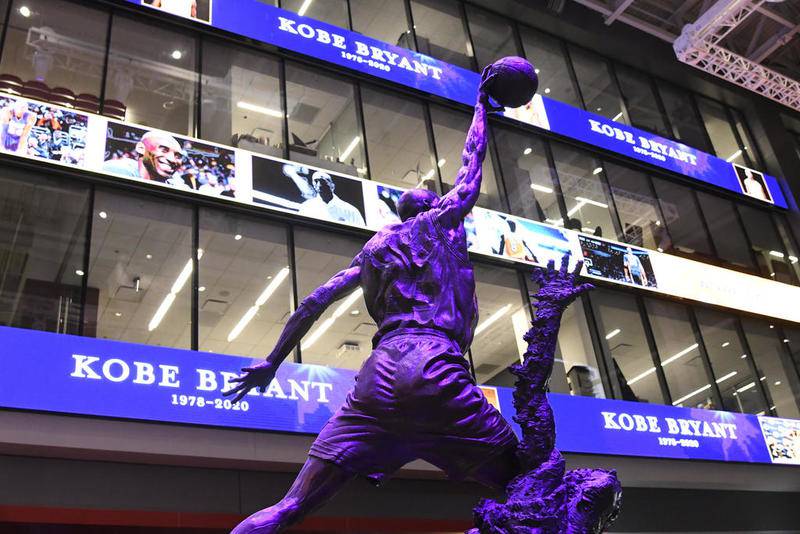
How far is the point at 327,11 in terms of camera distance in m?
17.9

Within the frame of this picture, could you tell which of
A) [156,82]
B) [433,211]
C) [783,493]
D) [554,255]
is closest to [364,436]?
[433,211]

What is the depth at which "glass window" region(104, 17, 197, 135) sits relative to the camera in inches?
551

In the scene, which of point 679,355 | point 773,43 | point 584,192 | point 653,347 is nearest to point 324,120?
point 584,192

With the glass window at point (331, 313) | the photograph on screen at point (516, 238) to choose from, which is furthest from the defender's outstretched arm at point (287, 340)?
the photograph on screen at point (516, 238)

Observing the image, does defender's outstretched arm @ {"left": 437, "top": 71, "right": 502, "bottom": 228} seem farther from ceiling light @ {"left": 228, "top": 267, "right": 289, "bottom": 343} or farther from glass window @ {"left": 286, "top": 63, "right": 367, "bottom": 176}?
glass window @ {"left": 286, "top": 63, "right": 367, "bottom": 176}

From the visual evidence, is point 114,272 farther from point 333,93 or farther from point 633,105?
point 633,105

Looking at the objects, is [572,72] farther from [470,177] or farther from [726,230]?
[470,177]

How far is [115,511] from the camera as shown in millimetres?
10508

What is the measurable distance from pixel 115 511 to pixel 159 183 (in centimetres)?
502

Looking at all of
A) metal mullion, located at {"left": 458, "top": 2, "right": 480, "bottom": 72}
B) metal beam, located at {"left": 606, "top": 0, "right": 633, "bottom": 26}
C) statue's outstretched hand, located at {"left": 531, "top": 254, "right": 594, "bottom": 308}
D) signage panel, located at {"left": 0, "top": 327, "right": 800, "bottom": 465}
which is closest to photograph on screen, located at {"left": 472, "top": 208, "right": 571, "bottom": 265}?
signage panel, located at {"left": 0, "top": 327, "right": 800, "bottom": 465}

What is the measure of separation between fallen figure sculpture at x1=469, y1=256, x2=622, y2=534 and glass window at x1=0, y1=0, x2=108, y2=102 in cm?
1137

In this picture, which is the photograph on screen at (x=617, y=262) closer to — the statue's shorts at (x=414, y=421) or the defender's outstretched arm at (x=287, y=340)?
the defender's outstretched arm at (x=287, y=340)

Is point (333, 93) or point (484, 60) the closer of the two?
point (333, 93)

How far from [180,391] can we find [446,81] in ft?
32.6
